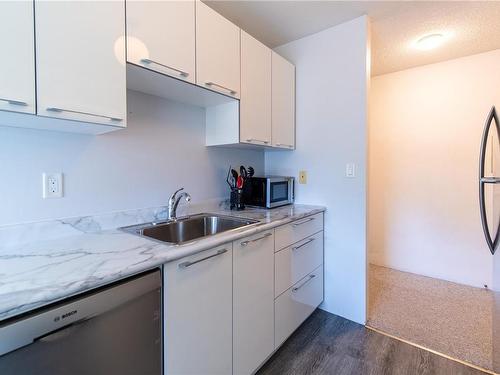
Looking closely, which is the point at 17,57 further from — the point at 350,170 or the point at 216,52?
the point at 350,170

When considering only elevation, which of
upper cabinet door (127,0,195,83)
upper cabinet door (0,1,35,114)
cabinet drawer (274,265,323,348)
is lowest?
cabinet drawer (274,265,323,348)

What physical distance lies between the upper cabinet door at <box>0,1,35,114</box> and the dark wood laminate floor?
1.74 meters

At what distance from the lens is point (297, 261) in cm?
178

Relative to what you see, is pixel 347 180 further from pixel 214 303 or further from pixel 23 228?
pixel 23 228

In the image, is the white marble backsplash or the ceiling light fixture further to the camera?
the ceiling light fixture

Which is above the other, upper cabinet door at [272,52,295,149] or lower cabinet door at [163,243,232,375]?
upper cabinet door at [272,52,295,149]

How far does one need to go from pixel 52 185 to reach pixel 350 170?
74.8 inches

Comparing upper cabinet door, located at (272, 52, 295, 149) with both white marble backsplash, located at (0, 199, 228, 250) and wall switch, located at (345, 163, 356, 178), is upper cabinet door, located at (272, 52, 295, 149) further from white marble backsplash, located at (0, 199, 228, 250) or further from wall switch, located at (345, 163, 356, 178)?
white marble backsplash, located at (0, 199, 228, 250)

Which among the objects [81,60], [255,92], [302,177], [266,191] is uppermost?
[255,92]

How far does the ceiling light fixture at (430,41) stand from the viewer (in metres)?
2.14

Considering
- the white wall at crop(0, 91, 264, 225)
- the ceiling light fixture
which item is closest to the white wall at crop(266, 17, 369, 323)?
the ceiling light fixture

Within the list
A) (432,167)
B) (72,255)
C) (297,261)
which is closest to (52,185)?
(72,255)

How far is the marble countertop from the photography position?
2.25 feet

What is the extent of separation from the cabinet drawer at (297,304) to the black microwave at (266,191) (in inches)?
24.6
